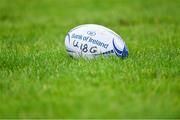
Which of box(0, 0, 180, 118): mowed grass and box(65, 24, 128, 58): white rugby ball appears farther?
box(65, 24, 128, 58): white rugby ball

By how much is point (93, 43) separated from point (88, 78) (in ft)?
4.58

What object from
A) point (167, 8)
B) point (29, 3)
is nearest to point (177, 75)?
point (167, 8)

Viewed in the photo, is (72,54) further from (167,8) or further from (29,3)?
(29,3)

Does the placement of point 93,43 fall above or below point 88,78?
above

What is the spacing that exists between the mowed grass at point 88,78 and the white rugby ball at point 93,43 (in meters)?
0.19

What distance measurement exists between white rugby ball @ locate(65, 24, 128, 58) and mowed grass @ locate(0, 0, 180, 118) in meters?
0.19

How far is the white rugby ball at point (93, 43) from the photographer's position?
290 inches

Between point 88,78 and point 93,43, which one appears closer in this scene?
point 88,78

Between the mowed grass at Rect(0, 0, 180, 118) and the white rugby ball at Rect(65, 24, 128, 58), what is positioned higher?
the white rugby ball at Rect(65, 24, 128, 58)

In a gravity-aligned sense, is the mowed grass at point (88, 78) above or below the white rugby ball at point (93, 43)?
below

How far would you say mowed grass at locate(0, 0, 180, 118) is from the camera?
495 centimetres

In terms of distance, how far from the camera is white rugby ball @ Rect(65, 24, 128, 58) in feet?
24.2

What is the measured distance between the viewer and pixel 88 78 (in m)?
6.12

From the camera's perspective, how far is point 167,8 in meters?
17.2
